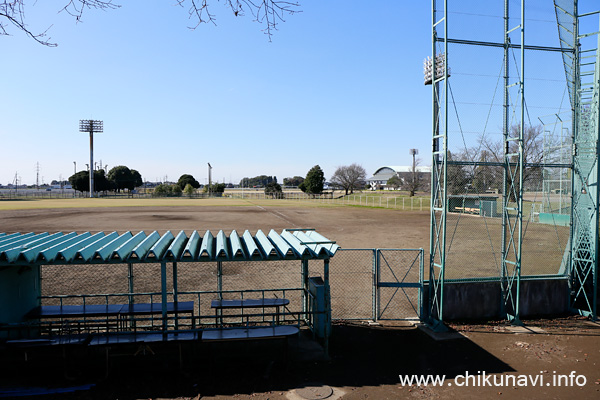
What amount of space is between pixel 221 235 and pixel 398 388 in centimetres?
473

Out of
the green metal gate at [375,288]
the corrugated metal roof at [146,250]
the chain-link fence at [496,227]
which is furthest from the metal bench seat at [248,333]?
the chain-link fence at [496,227]

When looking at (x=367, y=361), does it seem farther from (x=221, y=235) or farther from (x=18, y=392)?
(x=18, y=392)

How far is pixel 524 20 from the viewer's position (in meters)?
9.91

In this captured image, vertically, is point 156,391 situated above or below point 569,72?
below

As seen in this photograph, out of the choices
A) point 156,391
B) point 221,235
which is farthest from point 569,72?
point 156,391

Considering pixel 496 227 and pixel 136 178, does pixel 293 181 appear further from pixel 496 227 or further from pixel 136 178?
pixel 496 227

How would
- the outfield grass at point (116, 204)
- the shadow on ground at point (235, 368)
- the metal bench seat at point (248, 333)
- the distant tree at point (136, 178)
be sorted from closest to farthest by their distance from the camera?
the shadow on ground at point (235, 368) → the metal bench seat at point (248, 333) → the outfield grass at point (116, 204) → the distant tree at point (136, 178)

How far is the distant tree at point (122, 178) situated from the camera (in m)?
105

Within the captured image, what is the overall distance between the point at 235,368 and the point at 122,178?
108 m

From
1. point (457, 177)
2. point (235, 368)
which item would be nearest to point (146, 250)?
point (235, 368)

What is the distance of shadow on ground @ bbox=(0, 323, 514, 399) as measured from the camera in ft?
21.6

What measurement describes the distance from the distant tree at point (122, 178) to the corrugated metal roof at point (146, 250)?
10418 cm

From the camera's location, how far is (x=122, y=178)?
105062 mm

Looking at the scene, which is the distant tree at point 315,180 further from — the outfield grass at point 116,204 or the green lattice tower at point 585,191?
the green lattice tower at point 585,191
